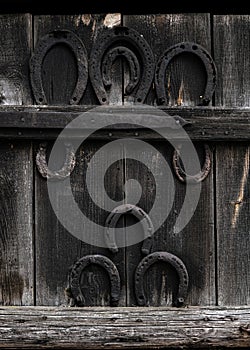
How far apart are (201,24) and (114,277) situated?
883 millimetres

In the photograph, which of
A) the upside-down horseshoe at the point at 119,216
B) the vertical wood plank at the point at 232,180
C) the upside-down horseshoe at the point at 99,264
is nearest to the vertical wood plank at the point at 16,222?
the upside-down horseshoe at the point at 99,264

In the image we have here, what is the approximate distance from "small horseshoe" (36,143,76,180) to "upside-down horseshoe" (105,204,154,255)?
0.20m

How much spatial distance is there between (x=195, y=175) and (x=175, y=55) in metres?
0.40

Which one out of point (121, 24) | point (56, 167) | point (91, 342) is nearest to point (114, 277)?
point (91, 342)

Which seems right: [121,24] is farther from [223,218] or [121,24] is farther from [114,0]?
[223,218]

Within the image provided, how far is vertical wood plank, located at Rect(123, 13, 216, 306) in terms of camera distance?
201 cm

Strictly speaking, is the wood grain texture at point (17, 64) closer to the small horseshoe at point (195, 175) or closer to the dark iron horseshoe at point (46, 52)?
the dark iron horseshoe at point (46, 52)

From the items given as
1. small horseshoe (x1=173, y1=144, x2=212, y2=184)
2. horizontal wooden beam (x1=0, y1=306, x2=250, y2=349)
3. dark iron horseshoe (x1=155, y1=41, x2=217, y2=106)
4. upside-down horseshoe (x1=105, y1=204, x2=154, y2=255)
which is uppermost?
dark iron horseshoe (x1=155, y1=41, x2=217, y2=106)

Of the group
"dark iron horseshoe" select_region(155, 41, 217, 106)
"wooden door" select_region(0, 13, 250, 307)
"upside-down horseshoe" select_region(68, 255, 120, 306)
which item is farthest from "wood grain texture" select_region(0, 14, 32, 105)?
"upside-down horseshoe" select_region(68, 255, 120, 306)

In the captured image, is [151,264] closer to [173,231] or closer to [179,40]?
[173,231]

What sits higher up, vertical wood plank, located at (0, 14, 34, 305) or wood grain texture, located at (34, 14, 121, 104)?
wood grain texture, located at (34, 14, 121, 104)

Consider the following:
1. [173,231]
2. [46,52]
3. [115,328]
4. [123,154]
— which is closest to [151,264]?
[173,231]

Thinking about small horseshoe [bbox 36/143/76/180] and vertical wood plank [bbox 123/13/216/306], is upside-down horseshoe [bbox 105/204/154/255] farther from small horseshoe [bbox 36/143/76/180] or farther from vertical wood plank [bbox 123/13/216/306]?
small horseshoe [bbox 36/143/76/180]

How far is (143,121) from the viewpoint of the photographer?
6.53ft
